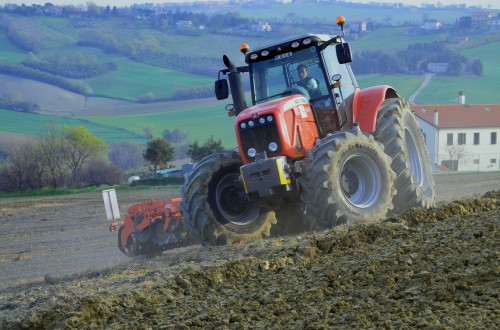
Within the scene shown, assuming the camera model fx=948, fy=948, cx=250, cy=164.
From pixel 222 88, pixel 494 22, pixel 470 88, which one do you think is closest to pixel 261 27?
pixel 494 22

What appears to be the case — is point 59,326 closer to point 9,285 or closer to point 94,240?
point 9,285

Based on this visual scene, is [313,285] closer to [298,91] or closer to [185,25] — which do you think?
[298,91]

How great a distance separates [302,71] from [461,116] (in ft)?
145

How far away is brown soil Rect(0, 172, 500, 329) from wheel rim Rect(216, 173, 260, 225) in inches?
38.0

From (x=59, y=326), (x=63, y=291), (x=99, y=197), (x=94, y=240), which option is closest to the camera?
(x=59, y=326)

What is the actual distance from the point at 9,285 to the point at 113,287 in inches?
101

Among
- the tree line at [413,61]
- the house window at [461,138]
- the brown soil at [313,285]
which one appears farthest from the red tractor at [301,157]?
the tree line at [413,61]

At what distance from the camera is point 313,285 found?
6.75 metres

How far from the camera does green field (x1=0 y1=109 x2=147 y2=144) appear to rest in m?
69.8

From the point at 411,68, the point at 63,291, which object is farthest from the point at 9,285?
the point at 411,68

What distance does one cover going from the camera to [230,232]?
11234mm

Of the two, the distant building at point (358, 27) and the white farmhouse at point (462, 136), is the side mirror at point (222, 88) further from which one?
the distant building at point (358, 27)

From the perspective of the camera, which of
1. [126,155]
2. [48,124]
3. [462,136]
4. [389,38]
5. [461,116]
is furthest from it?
[389,38]

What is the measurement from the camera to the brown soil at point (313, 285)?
5.85 m
